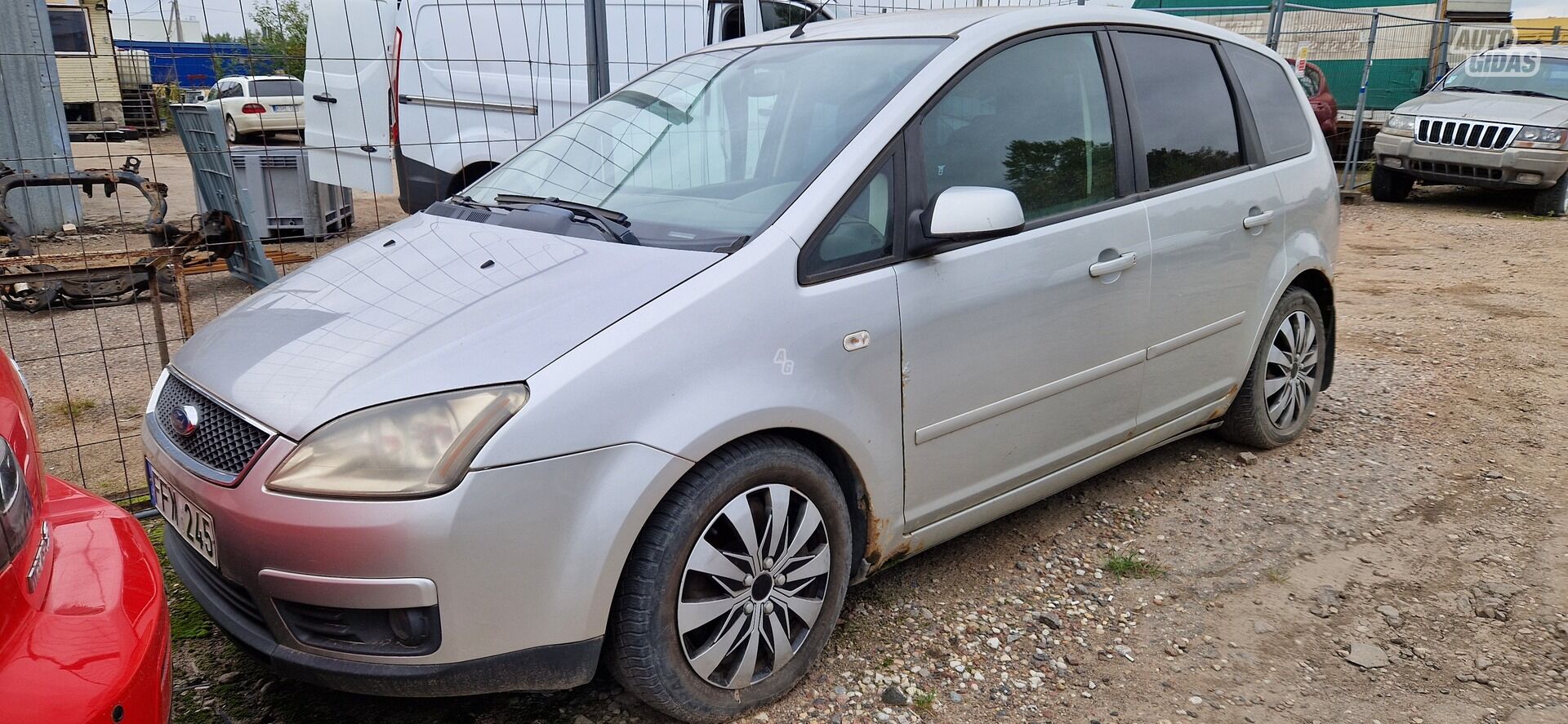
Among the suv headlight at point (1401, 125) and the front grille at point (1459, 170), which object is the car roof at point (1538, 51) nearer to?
the suv headlight at point (1401, 125)

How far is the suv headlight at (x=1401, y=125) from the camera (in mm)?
11500

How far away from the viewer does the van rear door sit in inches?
312

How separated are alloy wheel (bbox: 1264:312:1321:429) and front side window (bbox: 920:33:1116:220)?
1322 mm

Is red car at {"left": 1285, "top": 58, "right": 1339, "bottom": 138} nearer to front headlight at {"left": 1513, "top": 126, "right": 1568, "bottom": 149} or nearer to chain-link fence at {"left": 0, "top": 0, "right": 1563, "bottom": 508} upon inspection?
front headlight at {"left": 1513, "top": 126, "right": 1568, "bottom": 149}

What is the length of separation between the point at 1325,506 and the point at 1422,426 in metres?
1.25

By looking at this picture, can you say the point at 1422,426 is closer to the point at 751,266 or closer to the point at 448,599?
the point at 751,266

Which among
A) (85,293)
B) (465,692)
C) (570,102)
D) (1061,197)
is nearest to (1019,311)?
(1061,197)

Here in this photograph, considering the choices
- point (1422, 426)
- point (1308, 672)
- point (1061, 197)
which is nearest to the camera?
point (1308, 672)

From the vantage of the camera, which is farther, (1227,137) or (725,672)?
(1227,137)

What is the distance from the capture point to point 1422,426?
15.4 ft

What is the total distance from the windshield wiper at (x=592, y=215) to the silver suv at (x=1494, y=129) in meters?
11.2

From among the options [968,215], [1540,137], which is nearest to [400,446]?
[968,215]

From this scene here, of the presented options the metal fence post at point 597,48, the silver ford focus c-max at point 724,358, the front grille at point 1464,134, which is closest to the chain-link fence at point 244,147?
the metal fence post at point 597,48

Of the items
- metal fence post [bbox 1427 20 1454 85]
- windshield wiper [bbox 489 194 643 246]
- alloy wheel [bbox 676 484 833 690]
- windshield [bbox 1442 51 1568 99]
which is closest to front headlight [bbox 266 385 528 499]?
alloy wheel [bbox 676 484 833 690]
